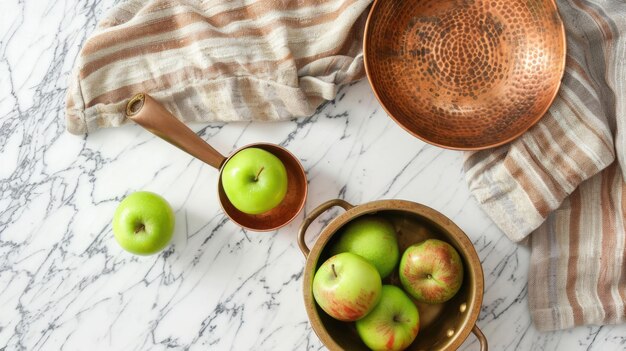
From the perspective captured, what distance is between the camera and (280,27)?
100 cm

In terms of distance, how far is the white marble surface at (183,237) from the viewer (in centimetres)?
102

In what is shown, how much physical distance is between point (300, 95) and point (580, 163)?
447 mm

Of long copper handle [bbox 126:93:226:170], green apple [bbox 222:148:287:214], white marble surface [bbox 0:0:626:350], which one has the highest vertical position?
long copper handle [bbox 126:93:226:170]

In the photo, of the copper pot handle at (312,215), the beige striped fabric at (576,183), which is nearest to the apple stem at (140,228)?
the copper pot handle at (312,215)

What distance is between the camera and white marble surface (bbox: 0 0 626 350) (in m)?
1.02

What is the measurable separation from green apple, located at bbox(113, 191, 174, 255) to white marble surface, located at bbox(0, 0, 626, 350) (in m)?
0.07

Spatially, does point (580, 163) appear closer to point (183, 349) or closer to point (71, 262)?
point (183, 349)

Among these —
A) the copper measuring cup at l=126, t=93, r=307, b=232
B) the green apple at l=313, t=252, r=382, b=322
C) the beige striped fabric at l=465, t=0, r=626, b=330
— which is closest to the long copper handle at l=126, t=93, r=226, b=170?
the copper measuring cup at l=126, t=93, r=307, b=232

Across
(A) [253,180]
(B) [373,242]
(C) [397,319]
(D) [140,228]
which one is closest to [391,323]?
(C) [397,319]

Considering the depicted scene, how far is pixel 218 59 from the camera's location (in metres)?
1.00

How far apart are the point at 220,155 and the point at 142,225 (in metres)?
0.16

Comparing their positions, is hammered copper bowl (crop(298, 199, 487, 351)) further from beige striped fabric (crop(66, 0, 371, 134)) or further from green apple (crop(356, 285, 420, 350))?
beige striped fabric (crop(66, 0, 371, 134))

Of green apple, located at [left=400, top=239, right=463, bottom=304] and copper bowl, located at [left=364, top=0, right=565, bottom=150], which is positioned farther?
copper bowl, located at [left=364, top=0, right=565, bottom=150]

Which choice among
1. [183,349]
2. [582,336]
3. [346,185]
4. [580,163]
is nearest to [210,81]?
[346,185]
